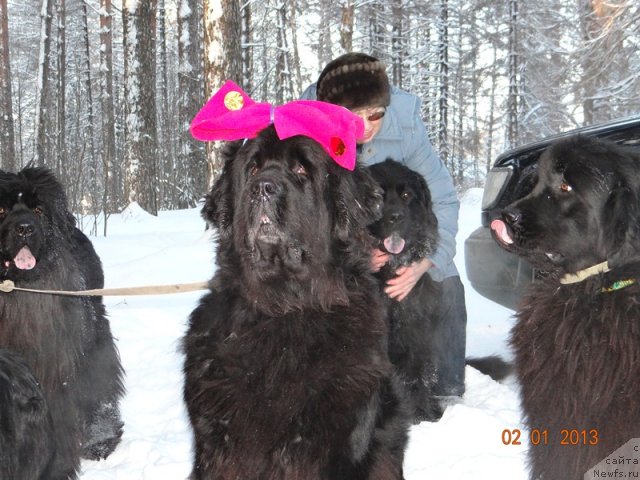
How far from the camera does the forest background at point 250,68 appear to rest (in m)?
12.6

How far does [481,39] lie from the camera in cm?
2930

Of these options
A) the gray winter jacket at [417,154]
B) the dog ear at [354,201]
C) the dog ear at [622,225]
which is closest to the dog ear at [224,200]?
the dog ear at [354,201]

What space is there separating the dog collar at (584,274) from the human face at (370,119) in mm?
1402

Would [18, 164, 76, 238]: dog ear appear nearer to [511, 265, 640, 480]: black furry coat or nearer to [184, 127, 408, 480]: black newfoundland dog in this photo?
[184, 127, 408, 480]: black newfoundland dog

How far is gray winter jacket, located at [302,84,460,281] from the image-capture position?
12.6ft

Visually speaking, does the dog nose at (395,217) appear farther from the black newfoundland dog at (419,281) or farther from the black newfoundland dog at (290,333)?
the black newfoundland dog at (290,333)

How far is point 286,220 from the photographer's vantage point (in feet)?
7.82

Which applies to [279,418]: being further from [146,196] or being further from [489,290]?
[146,196]

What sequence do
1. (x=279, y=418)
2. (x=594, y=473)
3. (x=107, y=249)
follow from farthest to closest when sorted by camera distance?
(x=107, y=249), (x=594, y=473), (x=279, y=418)

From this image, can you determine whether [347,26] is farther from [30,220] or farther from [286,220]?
[286,220]

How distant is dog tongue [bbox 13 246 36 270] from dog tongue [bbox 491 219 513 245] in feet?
7.78

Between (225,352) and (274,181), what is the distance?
2.29ft

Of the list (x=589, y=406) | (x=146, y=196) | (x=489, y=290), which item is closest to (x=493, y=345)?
(x=489, y=290)

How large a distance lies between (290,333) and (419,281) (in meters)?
1.80
